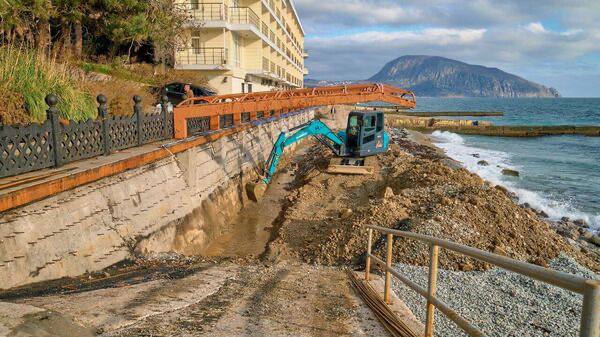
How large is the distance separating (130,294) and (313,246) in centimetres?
654

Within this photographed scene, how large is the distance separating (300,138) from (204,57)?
14.7 meters

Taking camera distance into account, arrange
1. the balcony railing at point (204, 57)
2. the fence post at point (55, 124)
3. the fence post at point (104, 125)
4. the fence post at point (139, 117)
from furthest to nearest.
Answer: the balcony railing at point (204, 57)
the fence post at point (139, 117)
the fence post at point (104, 125)
the fence post at point (55, 124)

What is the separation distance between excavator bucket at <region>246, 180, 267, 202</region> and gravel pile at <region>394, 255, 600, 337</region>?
318 inches

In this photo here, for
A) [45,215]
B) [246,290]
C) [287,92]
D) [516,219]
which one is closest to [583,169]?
[516,219]

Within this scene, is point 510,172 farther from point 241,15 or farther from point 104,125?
point 104,125

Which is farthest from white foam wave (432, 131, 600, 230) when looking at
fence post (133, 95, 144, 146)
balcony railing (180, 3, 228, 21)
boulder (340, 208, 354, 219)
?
balcony railing (180, 3, 228, 21)

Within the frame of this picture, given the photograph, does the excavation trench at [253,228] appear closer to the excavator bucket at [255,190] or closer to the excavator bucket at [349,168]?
the excavator bucket at [255,190]

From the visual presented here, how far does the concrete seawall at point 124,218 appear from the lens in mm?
5465

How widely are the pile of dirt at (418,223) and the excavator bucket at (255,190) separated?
1245 millimetres

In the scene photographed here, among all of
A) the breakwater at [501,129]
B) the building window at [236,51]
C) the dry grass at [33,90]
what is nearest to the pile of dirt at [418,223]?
the dry grass at [33,90]

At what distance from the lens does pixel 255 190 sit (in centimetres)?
1527

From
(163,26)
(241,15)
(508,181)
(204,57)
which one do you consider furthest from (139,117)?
(241,15)

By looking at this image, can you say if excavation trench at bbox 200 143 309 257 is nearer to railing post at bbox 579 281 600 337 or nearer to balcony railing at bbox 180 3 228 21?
railing post at bbox 579 281 600 337

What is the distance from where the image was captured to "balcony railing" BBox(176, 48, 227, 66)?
89.0 feet
